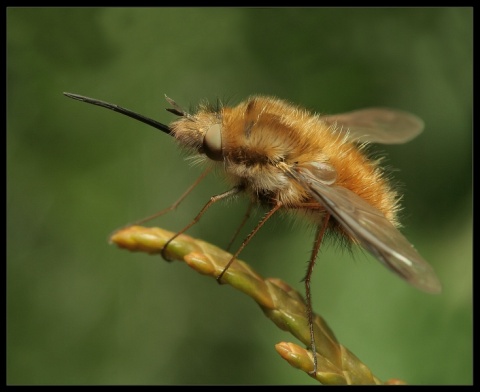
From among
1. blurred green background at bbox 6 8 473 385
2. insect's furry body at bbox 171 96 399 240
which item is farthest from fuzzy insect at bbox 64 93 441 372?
blurred green background at bbox 6 8 473 385

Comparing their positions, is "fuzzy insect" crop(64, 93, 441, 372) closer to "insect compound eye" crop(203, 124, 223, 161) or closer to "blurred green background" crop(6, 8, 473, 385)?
"insect compound eye" crop(203, 124, 223, 161)

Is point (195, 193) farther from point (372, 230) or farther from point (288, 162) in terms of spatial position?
point (372, 230)

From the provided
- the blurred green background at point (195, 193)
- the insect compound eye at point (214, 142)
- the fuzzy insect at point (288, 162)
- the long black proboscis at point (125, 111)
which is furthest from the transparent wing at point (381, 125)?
the long black proboscis at point (125, 111)

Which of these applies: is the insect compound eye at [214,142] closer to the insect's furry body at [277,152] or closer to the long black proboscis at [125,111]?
the insect's furry body at [277,152]

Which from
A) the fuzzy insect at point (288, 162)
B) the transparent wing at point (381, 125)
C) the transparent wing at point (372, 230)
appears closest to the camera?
the transparent wing at point (372, 230)

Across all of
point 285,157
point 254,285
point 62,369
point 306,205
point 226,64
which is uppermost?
point 226,64
